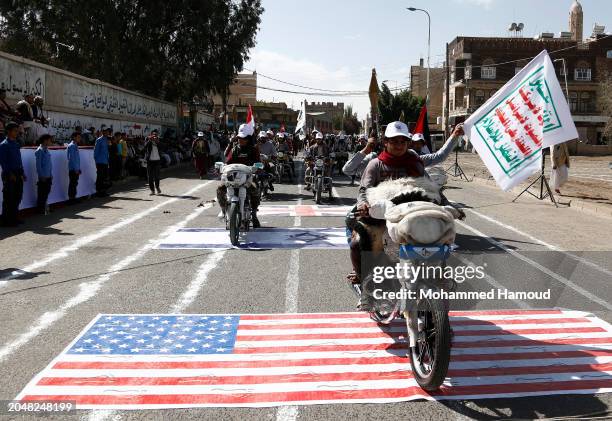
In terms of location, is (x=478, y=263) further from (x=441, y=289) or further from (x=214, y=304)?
(x=441, y=289)

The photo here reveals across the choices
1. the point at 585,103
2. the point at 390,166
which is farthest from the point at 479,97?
the point at 390,166

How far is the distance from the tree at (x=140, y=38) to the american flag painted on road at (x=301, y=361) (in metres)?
33.6

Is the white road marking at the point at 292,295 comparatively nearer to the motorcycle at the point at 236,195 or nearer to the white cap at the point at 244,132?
the motorcycle at the point at 236,195

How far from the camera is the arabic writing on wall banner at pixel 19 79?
62.4ft

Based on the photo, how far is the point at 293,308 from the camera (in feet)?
20.7

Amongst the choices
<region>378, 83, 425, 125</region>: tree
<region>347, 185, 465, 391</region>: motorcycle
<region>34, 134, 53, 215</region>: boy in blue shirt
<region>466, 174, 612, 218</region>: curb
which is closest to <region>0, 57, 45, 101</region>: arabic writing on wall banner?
<region>34, 134, 53, 215</region>: boy in blue shirt

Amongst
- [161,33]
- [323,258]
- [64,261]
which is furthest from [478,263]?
[161,33]

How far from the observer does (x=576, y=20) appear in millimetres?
88938

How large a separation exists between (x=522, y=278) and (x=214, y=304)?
3832mm

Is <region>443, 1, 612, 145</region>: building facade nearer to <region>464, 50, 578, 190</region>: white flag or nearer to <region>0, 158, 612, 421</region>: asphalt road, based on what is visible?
<region>0, 158, 612, 421</region>: asphalt road

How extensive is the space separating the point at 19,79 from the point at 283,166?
936 centimetres

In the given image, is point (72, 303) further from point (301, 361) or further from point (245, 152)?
point (245, 152)

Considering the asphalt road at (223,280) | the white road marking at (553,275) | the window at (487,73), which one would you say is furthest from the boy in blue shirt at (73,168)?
the window at (487,73)

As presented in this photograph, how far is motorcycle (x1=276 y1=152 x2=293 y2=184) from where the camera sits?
2277cm
